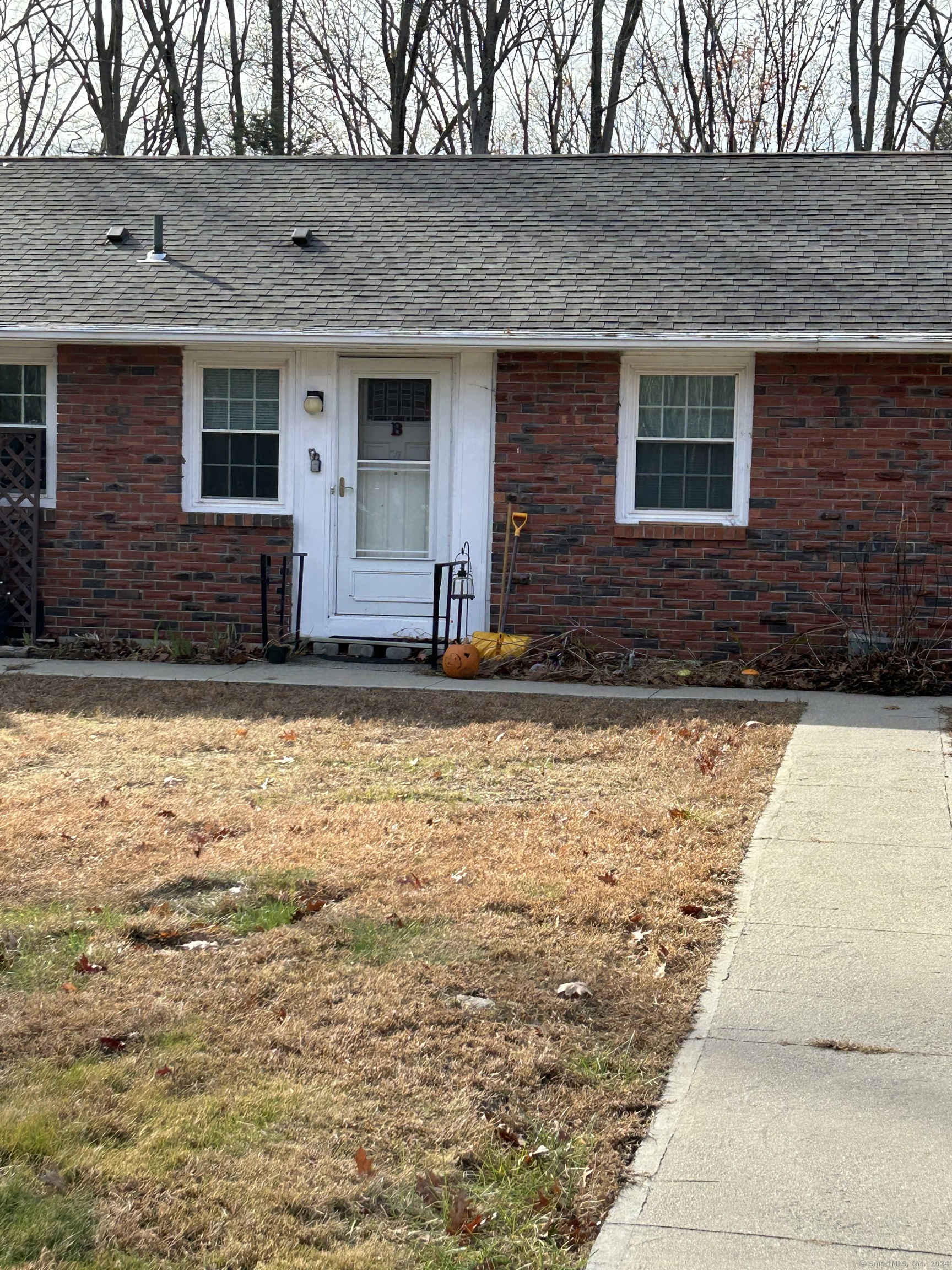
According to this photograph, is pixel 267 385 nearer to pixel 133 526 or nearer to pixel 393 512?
pixel 393 512

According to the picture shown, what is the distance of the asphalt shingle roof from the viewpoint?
11.6 m

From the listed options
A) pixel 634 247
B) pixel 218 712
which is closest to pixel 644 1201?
pixel 218 712

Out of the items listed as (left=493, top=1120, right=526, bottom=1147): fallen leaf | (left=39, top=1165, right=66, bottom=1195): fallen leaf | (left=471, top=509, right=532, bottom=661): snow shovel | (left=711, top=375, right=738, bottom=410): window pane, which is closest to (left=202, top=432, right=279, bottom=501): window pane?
(left=471, top=509, right=532, bottom=661): snow shovel

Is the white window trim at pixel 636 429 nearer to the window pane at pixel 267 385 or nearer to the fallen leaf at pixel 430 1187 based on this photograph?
the window pane at pixel 267 385

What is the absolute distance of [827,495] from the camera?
37.1 ft

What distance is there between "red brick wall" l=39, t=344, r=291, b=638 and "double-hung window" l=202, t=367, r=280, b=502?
0.27m

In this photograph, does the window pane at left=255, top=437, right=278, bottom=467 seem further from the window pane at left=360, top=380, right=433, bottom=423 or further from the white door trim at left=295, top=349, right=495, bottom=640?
the window pane at left=360, top=380, right=433, bottom=423

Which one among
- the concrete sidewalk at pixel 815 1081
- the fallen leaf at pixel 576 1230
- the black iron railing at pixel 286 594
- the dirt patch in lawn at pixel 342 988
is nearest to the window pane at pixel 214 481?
the black iron railing at pixel 286 594

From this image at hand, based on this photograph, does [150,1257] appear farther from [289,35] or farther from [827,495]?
[289,35]

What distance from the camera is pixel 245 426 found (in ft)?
40.0

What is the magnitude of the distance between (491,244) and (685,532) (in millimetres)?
3462

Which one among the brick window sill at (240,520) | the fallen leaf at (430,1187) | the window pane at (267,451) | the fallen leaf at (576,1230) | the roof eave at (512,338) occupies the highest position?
the roof eave at (512,338)

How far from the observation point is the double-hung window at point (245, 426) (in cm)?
1217

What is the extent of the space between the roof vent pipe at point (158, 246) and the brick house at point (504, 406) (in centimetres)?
3
